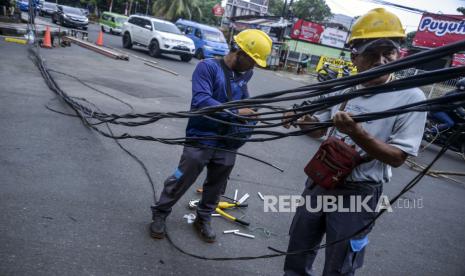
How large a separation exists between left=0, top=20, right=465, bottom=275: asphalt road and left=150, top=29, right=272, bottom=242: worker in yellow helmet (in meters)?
0.36

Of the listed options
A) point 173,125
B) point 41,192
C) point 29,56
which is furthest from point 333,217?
point 29,56

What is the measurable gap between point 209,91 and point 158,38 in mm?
14915

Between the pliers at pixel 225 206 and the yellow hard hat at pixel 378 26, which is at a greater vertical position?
the yellow hard hat at pixel 378 26

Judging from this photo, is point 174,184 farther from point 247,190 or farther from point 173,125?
point 173,125

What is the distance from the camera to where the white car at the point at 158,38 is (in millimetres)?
16484

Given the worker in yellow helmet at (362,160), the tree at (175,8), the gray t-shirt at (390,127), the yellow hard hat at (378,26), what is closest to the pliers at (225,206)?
the worker in yellow helmet at (362,160)

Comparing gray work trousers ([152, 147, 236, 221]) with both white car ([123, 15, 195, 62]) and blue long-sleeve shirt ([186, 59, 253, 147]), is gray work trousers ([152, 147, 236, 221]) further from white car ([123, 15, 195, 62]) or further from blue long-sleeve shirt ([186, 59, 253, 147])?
white car ([123, 15, 195, 62])

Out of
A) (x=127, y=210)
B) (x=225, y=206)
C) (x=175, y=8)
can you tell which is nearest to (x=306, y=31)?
(x=175, y=8)

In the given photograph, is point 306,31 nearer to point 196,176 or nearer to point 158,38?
point 158,38

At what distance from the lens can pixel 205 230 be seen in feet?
10.5

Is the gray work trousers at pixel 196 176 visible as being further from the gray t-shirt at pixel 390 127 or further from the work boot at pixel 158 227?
the gray t-shirt at pixel 390 127

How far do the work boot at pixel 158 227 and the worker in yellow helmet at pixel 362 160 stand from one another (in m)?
1.32

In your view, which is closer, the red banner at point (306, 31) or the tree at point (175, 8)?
the red banner at point (306, 31)

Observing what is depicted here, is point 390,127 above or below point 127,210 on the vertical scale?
above
